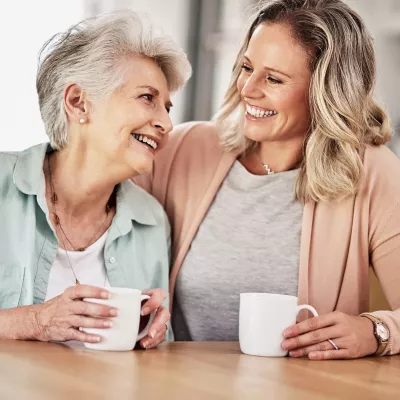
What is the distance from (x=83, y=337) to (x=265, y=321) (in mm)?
333

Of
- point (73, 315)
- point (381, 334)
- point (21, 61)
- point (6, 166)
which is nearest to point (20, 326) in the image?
point (73, 315)

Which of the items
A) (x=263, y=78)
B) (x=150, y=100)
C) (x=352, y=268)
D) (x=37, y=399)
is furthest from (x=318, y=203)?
(x=37, y=399)

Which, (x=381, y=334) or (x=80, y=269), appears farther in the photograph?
(x=80, y=269)

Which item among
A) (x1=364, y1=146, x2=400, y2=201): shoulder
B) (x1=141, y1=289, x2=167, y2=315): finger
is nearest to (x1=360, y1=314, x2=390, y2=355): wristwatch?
(x1=364, y1=146, x2=400, y2=201): shoulder

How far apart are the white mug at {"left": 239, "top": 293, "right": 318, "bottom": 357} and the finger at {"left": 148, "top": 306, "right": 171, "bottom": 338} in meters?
0.15

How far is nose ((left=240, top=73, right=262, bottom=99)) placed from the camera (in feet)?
6.12

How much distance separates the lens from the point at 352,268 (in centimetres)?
183

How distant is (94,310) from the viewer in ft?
4.34

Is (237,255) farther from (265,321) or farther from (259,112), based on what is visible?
(265,321)

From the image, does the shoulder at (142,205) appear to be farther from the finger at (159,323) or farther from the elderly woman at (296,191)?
the finger at (159,323)

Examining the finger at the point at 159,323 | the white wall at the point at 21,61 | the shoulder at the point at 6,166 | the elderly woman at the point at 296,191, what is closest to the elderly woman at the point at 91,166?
the shoulder at the point at 6,166

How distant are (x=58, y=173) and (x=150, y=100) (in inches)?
10.8

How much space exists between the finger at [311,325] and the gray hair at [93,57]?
68 cm

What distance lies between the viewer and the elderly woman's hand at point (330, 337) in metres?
1.45
